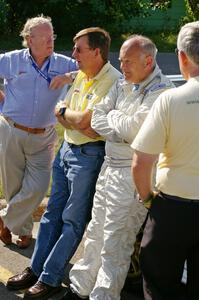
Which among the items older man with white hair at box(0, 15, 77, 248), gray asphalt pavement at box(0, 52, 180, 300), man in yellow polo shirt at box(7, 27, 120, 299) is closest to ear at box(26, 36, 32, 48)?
older man with white hair at box(0, 15, 77, 248)

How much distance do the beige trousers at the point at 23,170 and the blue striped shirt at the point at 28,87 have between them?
0.41ft

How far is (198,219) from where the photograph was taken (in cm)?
332

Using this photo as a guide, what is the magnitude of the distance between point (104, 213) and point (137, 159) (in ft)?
2.87

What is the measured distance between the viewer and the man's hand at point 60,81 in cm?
489

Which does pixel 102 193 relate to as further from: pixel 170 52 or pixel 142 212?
pixel 170 52

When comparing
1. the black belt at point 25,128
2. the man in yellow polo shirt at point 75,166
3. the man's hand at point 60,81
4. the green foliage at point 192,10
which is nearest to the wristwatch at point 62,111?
the man in yellow polo shirt at point 75,166

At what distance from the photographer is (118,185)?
13.1 feet

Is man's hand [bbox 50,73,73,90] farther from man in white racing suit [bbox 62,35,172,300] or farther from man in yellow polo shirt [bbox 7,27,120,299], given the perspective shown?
man in white racing suit [bbox 62,35,172,300]

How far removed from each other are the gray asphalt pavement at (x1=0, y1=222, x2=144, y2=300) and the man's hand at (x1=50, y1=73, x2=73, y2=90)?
1438 millimetres

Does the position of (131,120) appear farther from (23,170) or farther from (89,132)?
(23,170)

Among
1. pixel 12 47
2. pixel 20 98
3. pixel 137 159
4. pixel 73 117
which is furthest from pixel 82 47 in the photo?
pixel 12 47

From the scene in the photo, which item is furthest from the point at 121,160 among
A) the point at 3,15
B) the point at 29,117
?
the point at 3,15

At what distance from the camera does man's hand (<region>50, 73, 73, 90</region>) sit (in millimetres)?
4887

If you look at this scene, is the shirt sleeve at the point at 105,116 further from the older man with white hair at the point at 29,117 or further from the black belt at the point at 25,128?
the black belt at the point at 25,128
